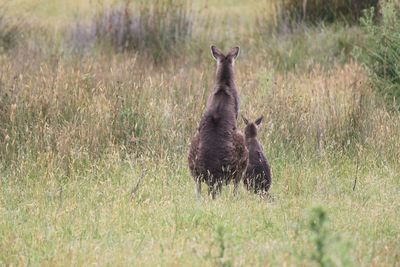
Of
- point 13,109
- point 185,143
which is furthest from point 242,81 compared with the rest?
point 13,109

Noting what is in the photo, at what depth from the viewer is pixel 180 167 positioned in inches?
357

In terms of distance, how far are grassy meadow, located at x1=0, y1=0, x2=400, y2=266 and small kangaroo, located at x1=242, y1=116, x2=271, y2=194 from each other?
136mm

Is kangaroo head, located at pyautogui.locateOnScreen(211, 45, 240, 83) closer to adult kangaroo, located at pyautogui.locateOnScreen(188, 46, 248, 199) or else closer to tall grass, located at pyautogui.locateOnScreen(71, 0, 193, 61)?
adult kangaroo, located at pyautogui.locateOnScreen(188, 46, 248, 199)

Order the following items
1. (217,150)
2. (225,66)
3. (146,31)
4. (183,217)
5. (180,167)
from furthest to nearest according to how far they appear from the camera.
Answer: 1. (146,31)
2. (180,167)
3. (225,66)
4. (217,150)
5. (183,217)

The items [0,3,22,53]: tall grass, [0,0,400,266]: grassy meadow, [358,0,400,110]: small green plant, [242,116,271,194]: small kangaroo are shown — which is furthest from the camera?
[0,3,22,53]: tall grass

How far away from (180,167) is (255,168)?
2.98 ft

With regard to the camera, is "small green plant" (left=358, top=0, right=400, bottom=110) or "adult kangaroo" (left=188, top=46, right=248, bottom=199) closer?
"adult kangaroo" (left=188, top=46, right=248, bottom=199)

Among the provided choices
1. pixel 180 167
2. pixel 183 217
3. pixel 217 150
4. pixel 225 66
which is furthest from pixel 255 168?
pixel 183 217

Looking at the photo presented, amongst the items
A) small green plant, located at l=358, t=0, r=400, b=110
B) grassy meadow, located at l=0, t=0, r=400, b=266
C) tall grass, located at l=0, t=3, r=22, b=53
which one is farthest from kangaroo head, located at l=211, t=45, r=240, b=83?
tall grass, located at l=0, t=3, r=22, b=53

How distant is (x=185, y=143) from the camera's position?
9.73m

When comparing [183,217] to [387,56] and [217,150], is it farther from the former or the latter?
[387,56]

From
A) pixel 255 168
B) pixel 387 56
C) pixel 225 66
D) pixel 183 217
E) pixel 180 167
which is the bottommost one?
pixel 180 167

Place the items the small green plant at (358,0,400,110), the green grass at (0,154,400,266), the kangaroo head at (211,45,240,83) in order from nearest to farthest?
the green grass at (0,154,400,266) < the kangaroo head at (211,45,240,83) < the small green plant at (358,0,400,110)

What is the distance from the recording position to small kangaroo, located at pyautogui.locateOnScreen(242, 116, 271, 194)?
8375mm
